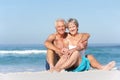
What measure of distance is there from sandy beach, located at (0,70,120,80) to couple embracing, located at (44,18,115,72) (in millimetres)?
456

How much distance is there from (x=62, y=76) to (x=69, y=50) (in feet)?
2.51

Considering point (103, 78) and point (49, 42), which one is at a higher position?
point (49, 42)

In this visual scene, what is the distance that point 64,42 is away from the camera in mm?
6707

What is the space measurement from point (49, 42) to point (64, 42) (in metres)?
0.30

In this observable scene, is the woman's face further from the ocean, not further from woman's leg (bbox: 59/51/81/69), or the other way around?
the ocean

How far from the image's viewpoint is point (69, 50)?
6.31 meters

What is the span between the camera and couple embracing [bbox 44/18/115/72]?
6227mm

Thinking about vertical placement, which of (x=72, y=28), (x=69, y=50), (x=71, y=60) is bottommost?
(x=71, y=60)

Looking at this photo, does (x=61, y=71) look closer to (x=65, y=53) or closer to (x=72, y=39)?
(x=65, y=53)

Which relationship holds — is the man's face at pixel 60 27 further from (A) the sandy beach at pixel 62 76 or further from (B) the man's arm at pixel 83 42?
(A) the sandy beach at pixel 62 76

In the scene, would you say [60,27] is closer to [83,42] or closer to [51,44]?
[51,44]

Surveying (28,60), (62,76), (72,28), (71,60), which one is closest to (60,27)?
(72,28)

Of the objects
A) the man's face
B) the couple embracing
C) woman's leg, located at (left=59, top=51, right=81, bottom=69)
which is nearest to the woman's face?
the couple embracing

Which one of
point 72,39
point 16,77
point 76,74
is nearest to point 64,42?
point 72,39
